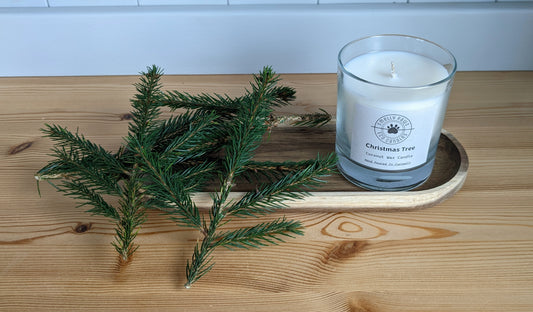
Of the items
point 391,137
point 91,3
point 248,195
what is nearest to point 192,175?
point 248,195

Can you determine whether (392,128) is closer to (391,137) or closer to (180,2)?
(391,137)

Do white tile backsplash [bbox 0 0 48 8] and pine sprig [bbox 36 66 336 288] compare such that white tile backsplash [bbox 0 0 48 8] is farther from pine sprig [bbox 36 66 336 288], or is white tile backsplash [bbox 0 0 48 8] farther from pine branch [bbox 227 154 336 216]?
pine branch [bbox 227 154 336 216]

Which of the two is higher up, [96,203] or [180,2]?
[180,2]

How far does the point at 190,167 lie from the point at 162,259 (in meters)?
0.09

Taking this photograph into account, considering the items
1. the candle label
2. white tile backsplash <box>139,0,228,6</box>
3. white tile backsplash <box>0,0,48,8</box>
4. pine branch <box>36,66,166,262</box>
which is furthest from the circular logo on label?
white tile backsplash <box>0,0,48,8</box>

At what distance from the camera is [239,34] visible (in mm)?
607

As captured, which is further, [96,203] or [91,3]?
[91,3]

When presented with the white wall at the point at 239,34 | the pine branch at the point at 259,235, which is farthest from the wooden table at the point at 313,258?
the white wall at the point at 239,34

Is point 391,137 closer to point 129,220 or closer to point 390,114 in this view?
point 390,114

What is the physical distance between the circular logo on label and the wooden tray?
0.05 meters

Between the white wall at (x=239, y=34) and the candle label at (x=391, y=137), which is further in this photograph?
the white wall at (x=239, y=34)

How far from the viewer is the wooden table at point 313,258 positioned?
0.37 m

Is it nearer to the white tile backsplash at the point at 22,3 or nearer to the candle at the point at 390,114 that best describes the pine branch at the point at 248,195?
the candle at the point at 390,114

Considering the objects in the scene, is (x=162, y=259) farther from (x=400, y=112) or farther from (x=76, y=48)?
(x=76, y=48)
